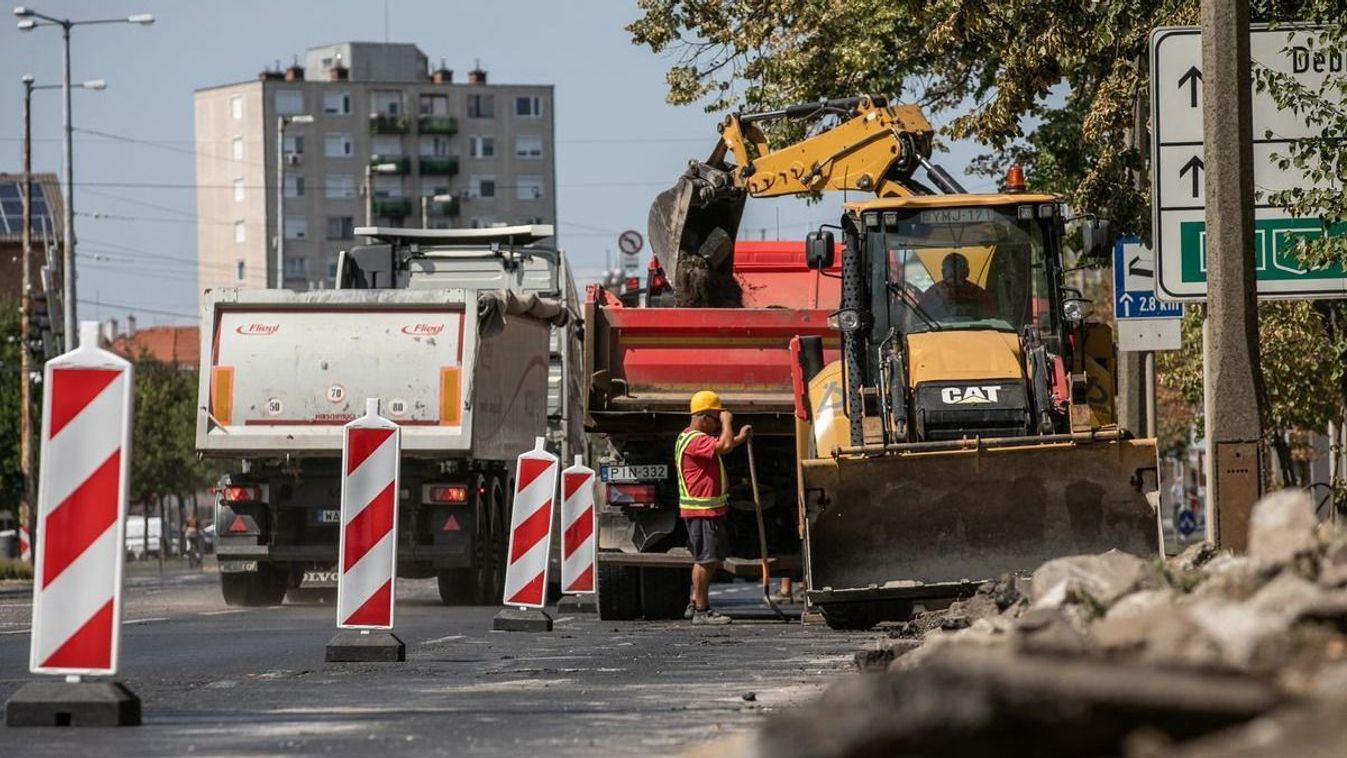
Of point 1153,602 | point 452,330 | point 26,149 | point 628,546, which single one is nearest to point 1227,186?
point 1153,602

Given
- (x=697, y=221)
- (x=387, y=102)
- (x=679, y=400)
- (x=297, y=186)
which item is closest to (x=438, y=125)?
(x=387, y=102)

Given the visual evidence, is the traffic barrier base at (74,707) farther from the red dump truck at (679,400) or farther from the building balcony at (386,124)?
the building balcony at (386,124)

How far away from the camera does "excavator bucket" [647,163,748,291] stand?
802 inches

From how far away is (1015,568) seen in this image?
52.9 feet

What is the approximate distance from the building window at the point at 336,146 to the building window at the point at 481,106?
8.47 metres

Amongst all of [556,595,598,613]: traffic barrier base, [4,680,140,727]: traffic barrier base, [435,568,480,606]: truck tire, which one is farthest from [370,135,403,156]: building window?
[4,680,140,727]: traffic barrier base

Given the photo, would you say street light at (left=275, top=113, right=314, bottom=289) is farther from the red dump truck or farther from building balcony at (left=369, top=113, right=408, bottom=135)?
building balcony at (left=369, top=113, right=408, bottom=135)

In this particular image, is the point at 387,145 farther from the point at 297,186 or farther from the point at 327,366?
the point at 327,366

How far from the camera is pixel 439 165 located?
159m

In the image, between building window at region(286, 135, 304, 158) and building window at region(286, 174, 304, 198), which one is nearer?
building window at region(286, 135, 304, 158)

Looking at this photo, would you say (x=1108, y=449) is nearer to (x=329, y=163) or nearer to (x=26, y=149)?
(x=26, y=149)

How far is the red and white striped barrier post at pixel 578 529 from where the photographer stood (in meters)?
20.6

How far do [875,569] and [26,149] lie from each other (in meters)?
→ 38.7

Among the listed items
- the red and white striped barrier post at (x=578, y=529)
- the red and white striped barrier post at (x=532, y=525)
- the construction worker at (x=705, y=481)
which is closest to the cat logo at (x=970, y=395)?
the construction worker at (x=705, y=481)
